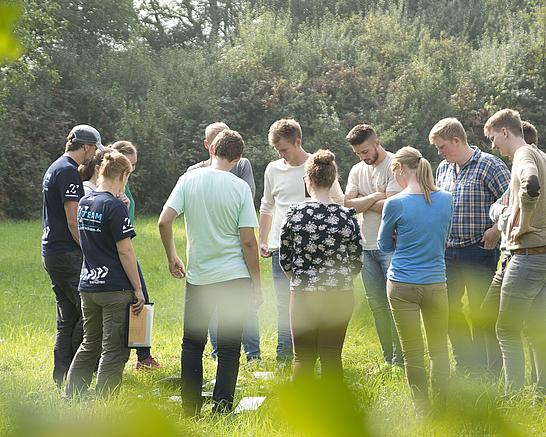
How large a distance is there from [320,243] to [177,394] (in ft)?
5.09

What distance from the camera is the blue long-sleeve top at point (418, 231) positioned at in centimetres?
423

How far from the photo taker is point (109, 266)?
172 inches

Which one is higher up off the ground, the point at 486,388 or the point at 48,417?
the point at 48,417

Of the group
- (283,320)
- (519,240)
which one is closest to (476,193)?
(519,240)

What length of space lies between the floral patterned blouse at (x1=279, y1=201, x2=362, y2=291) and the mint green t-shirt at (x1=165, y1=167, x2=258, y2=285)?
327 mm

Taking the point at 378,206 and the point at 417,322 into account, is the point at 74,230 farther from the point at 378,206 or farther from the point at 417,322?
the point at 417,322

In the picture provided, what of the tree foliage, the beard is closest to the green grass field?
the beard

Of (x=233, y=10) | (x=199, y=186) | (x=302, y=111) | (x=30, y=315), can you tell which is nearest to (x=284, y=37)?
(x=302, y=111)

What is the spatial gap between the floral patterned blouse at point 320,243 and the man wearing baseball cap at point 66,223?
1.36 m

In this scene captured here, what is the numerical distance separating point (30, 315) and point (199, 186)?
4.58m

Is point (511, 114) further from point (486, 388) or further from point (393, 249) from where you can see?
point (486, 388)

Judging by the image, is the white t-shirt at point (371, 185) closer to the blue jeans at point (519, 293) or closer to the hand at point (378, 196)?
the hand at point (378, 196)

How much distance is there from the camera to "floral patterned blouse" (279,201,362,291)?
4180mm

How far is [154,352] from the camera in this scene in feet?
21.4
